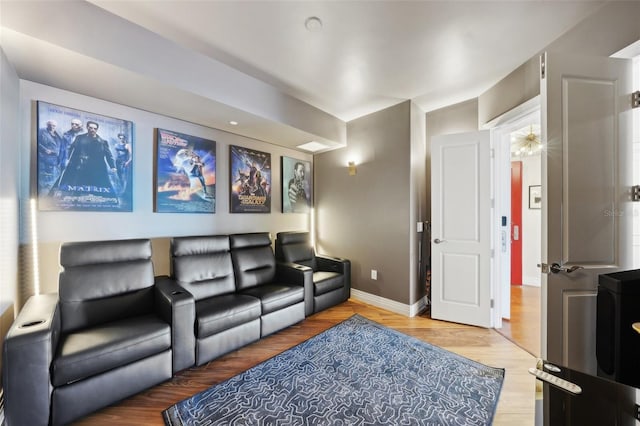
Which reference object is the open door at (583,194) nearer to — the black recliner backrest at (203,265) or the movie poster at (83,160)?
the black recliner backrest at (203,265)

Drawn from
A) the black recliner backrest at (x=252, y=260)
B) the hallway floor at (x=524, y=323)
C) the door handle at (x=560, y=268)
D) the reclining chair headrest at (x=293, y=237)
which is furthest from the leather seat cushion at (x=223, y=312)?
the hallway floor at (x=524, y=323)

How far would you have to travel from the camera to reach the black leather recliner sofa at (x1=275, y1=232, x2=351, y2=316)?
3012mm

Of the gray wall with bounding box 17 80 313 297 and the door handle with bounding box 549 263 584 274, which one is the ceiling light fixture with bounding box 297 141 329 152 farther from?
the door handle with bounding box 549 263 584 274

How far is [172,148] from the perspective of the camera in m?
2.73

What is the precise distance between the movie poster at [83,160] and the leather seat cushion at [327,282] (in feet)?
7.20

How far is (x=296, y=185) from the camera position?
408 cm

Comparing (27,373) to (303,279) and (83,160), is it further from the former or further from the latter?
(303,279)

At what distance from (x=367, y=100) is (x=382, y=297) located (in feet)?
8.67

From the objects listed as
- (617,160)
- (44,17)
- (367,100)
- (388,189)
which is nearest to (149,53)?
(44,17)

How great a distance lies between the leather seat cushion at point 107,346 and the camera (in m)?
1.45

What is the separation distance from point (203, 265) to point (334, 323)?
161 cm

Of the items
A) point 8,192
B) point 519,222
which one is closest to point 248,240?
point 8,192

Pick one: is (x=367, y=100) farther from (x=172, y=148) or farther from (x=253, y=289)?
(x=253, y=289)

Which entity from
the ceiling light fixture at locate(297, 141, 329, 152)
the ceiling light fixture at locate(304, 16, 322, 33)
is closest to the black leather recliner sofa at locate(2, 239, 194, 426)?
the ceiling light fixture at locate(304, 16, 322, 33)
